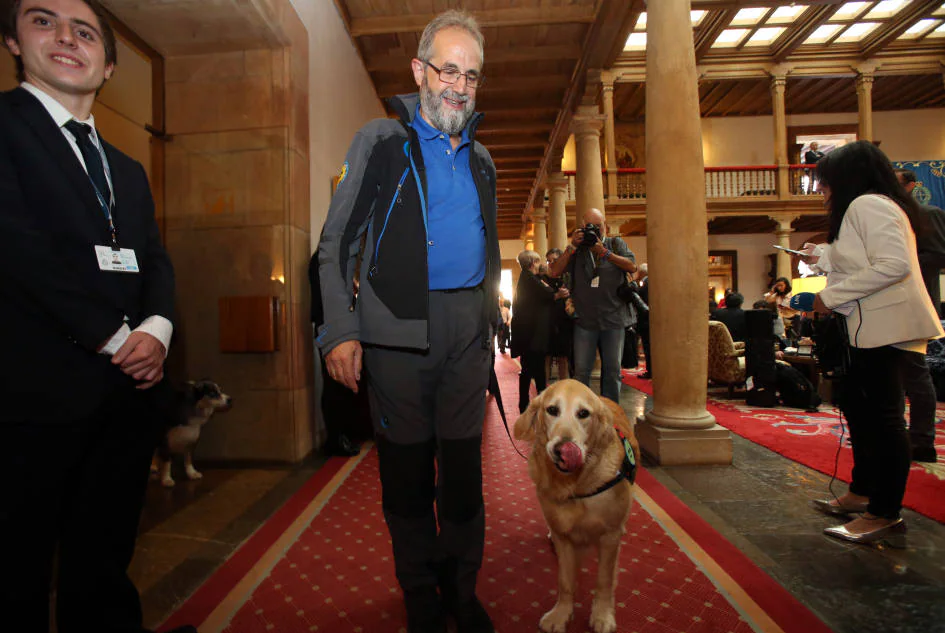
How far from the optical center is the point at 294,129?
3.69 m

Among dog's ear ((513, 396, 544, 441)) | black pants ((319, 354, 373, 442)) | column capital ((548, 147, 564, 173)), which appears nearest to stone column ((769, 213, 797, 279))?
column capital ((548, 147, 564, 173))

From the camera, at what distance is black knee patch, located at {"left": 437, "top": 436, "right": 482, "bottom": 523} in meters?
1.58

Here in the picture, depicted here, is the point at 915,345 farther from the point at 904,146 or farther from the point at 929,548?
the point at 904,146

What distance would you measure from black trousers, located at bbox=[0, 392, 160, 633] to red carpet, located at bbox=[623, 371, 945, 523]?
139 inches

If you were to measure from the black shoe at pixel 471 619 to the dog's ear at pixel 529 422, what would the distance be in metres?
0.57

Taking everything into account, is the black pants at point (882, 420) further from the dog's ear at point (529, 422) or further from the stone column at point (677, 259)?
the dog's ear at point (529, 422)

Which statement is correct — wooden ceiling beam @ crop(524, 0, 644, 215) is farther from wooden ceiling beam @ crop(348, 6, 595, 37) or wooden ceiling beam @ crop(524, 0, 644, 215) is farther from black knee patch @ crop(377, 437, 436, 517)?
black knee patch @ crop(377, 437, 436, 517)

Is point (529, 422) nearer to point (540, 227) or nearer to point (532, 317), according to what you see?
point (532, 317)

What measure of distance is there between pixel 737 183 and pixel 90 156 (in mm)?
17768

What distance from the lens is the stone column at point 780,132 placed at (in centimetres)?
1351

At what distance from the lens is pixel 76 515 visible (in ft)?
4.12

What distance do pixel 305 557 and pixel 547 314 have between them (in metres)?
3.02

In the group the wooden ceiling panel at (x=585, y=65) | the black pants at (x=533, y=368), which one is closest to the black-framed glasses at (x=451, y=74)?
the black pants at (x=533, y=368)

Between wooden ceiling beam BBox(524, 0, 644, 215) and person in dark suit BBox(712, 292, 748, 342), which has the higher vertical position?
wooden ceiling beam BBox(524, 0, 644, 215)
